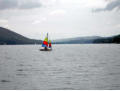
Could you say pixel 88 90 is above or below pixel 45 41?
below

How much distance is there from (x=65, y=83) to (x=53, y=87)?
2.28 m

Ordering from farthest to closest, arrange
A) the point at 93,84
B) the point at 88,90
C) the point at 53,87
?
the point at 93,84, the point at 53,87, the point at 88,90

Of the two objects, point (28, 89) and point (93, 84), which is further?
point (93, 84)

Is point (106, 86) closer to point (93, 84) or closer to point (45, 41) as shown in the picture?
point (93, 84)

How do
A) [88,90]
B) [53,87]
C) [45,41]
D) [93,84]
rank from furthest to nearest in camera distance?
[45,41], [93,84], [53,87], [88,90]

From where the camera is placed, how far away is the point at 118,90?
17641 mm

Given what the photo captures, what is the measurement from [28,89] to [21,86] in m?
1.46

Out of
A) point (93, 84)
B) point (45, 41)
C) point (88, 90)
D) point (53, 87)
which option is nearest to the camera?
point (88, 90)

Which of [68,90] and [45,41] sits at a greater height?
[45,41]

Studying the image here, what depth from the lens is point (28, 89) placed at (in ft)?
59.8

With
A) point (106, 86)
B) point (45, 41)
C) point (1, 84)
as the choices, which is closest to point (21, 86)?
point (1, 84)

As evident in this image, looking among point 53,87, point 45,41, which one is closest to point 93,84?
point 53,87

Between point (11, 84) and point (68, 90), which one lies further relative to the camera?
point (11, 84)

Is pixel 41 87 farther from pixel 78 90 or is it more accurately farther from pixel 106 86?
pixel 106 86
